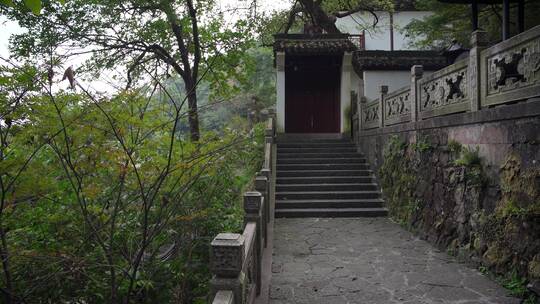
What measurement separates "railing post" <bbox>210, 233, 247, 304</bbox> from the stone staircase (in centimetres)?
607

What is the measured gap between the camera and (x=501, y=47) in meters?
5.01

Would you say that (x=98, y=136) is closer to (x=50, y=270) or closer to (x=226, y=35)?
(x=50, y=270)

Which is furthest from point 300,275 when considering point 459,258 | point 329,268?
point 459,258

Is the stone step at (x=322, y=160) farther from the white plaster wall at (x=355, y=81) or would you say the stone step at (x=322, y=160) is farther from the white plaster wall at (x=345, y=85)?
the white plaster wall at (x=355, y=81)

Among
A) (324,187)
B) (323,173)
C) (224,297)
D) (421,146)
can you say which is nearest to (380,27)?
(323,173)

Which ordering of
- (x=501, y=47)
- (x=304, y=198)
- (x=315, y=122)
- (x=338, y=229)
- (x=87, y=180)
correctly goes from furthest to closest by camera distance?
(x=315, y=122)
(x=304, y=198)
(x=338, y=229)
(x=501, y=47)
(x=87, y=180)

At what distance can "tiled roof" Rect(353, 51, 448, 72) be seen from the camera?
1319 cm

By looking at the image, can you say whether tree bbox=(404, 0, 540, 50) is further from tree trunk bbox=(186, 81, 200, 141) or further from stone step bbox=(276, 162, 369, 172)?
tree trunk bbox=(186, 81, 200, 141)

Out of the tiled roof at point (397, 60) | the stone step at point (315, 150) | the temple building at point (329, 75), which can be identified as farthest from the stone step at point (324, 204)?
the tiled roof at point (397, 60)

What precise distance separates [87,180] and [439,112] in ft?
18.6

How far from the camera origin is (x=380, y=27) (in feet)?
63.4

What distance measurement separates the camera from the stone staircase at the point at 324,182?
9438mm

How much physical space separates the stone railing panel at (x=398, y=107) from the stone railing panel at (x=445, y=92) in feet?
2.42

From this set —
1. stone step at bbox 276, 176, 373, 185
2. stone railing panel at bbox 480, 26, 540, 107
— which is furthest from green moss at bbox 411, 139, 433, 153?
stone step at bbox 276, 176, 373, 185
